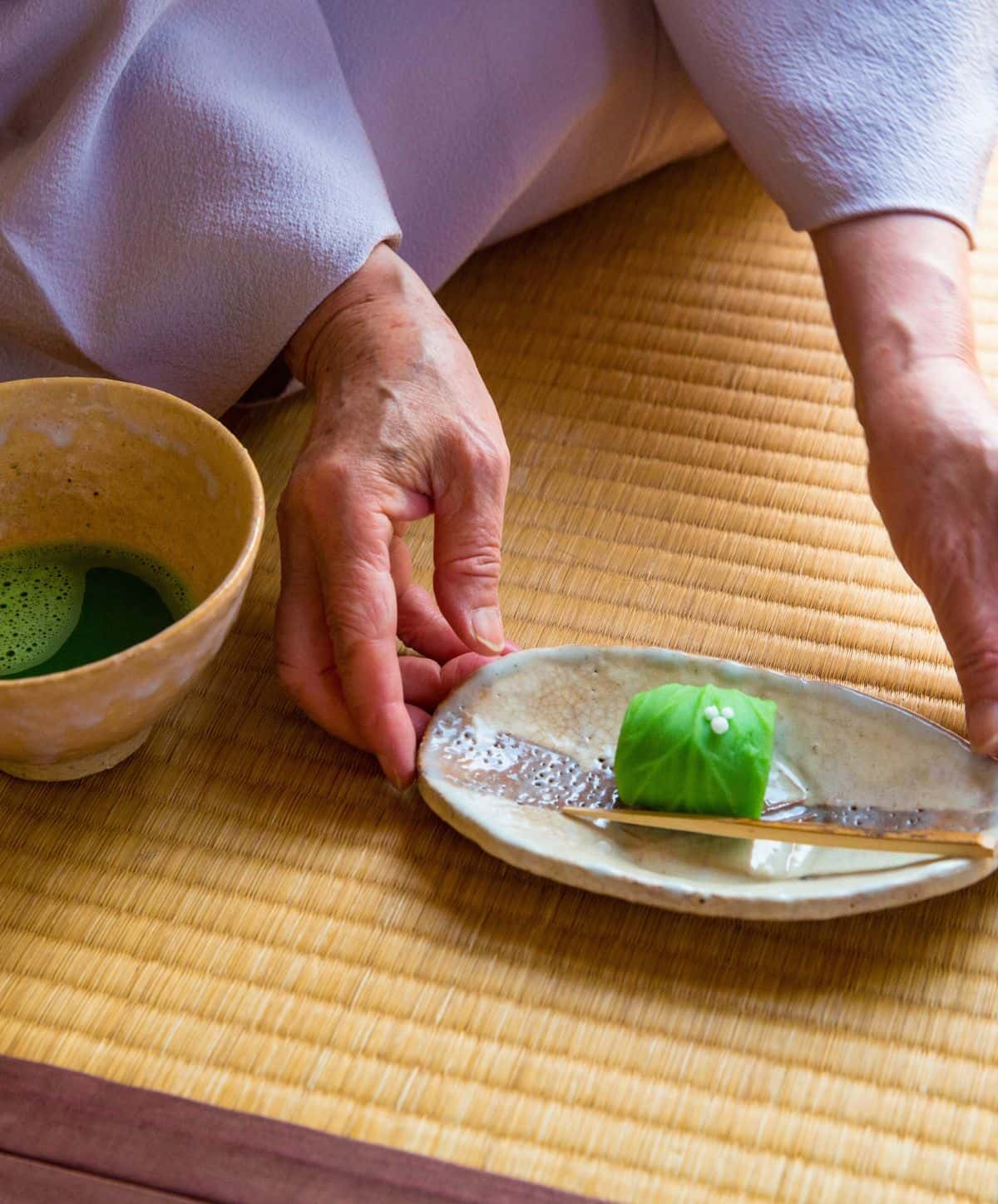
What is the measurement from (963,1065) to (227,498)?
542 millimetres

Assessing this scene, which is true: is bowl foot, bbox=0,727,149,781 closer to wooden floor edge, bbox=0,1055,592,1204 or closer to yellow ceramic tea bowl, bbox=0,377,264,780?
yellow ceramic tea bowl, bbox=0,377,264,780

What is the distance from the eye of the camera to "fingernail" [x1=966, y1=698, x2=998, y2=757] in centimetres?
79

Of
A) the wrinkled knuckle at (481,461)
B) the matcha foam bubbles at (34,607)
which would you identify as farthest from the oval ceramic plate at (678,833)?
the matcha foam bubbles at (34,607)

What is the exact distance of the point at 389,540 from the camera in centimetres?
87

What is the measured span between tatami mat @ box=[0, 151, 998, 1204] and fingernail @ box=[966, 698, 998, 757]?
84 mm

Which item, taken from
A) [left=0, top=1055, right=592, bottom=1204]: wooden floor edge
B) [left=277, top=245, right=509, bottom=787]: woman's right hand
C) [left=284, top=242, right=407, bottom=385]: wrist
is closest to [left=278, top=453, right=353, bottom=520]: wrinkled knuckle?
[left=277, top=245, right=509, bottom=787]: woman's right hand

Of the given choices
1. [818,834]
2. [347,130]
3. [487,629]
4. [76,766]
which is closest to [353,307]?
[347,130]

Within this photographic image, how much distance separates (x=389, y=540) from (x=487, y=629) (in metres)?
0.09

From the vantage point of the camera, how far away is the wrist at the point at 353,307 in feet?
3.13

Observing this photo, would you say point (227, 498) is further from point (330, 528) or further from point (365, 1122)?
point (365, 1122)

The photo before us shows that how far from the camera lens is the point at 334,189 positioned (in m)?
0.95

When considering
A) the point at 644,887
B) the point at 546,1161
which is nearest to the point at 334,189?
the point at 644,887

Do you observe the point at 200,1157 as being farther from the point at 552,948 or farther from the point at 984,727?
the point at 984,727

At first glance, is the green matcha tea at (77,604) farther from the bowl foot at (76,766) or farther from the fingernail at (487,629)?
the fingernail at (487,629)
